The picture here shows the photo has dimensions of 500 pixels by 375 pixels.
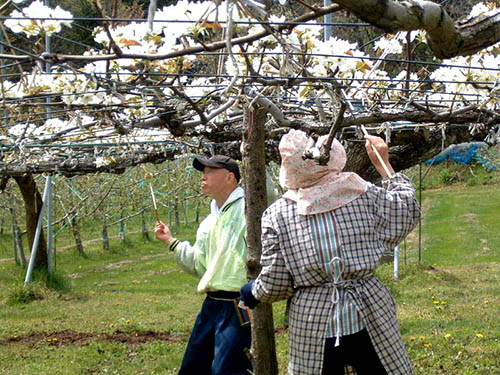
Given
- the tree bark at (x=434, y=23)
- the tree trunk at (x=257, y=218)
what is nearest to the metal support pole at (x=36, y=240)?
the tree trunk at (x=257, y=218)

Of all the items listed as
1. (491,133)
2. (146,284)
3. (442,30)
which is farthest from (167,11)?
(146,284)

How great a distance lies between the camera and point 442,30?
198 cm

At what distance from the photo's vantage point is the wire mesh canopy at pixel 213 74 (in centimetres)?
232

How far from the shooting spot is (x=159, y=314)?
8.90 metres

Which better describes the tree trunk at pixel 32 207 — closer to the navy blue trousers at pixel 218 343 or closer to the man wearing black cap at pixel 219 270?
the man wearing black cap at pixel 219 270

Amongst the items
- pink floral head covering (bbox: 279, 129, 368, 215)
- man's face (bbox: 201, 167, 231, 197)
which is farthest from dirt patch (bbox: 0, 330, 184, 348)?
pink floral head covering (bbox: 279, 129, 368, 215)

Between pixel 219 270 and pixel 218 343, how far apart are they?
41cm

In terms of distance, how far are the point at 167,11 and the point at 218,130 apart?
2.33m

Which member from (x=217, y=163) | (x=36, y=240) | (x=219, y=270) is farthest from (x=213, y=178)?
(x=36, y=240)

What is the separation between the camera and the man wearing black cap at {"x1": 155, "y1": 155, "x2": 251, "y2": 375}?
3.96 m

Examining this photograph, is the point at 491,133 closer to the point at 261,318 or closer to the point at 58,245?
the point at 261,318

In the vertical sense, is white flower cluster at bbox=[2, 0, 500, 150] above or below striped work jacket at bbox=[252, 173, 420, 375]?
above

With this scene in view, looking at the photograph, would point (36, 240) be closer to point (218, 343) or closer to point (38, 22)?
point (218, 343)

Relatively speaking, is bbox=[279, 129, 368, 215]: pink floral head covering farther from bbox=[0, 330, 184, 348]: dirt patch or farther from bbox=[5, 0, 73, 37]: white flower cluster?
bbox=[0, 330, 184, 348]: dirt patch
